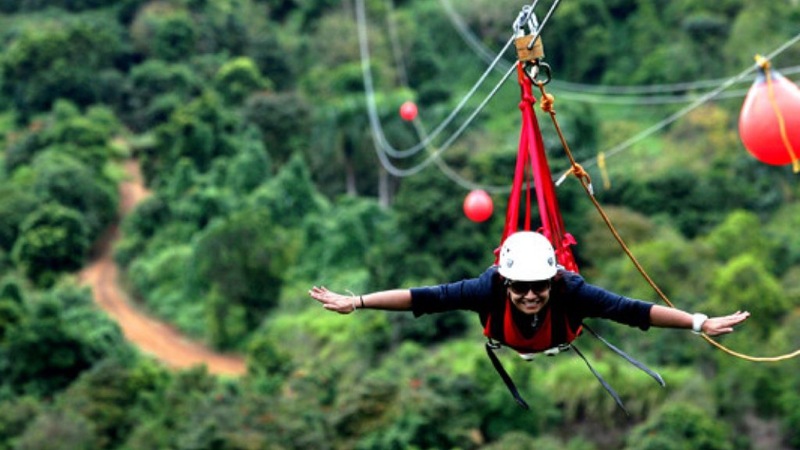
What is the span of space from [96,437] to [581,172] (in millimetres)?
15602

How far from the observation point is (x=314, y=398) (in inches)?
854

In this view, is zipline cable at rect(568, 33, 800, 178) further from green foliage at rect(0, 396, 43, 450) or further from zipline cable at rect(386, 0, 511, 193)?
green foliage at rect(0, 396, 43, 450)

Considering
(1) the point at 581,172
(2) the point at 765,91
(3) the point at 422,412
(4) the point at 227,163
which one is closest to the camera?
(2) the point at 765,91

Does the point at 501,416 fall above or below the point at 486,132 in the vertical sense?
below

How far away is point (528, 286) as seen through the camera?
21.7 ft

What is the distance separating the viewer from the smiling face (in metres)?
6.62

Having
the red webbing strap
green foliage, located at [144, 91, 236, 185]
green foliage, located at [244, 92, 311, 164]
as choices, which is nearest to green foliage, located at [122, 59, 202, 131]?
green foliage, located at [144, 91, 236, 185]

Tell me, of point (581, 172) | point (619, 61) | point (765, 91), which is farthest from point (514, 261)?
point (619, 61)

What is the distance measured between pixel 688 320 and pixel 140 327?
22323 millimetres

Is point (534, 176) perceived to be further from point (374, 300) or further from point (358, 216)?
point (358, 216)

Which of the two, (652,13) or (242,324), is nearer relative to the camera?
(242,324)

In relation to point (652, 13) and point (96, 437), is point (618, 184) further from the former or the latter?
point (96, 437)

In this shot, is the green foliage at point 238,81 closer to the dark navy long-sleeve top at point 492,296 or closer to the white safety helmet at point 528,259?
the dark navy long-sleeve top at point 492,296

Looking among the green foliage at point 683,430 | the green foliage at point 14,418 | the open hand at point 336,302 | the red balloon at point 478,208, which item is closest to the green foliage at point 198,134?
the green foliage at point 14,418
